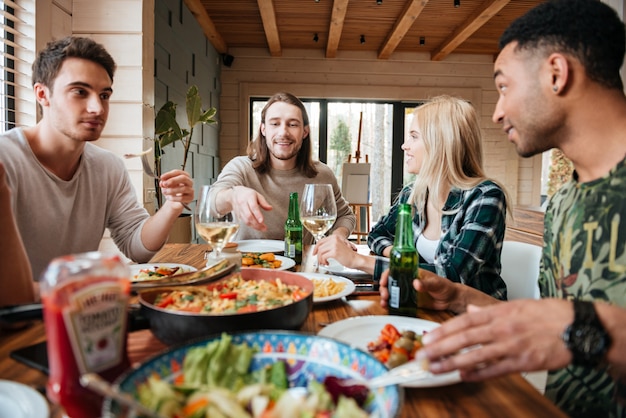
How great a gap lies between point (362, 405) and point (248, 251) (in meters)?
1.25

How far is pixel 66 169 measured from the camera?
1.69m

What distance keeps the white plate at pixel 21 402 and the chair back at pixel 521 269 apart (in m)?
1.45

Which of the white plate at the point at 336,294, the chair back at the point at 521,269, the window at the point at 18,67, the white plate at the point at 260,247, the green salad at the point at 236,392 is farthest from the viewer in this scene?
the window at the point at 18,67

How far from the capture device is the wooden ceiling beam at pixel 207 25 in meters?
4.76

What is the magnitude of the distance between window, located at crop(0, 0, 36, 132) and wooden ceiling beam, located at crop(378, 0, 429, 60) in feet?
11.8

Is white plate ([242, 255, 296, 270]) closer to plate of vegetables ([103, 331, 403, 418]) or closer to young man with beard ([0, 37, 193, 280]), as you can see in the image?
young man with beard ([0, 37, 193, 280])

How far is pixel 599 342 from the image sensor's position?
2.12ft

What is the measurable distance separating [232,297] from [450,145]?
1.11 metres

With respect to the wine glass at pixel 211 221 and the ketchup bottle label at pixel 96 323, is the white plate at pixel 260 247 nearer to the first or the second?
the wine glass at pixel 211 221

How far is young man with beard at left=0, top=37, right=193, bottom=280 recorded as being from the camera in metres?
1.53

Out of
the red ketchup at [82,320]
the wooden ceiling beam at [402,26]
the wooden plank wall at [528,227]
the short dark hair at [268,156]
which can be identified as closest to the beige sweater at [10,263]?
the red ketchup at [82,320]

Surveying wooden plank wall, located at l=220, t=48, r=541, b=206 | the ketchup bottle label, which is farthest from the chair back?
wooden plank wall, located at l=220, t=48, r=541, b=206

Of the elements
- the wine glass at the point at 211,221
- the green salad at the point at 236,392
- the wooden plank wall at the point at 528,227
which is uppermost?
the wine glass at the point at 211,221

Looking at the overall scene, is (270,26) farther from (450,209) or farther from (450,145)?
(450,209)
